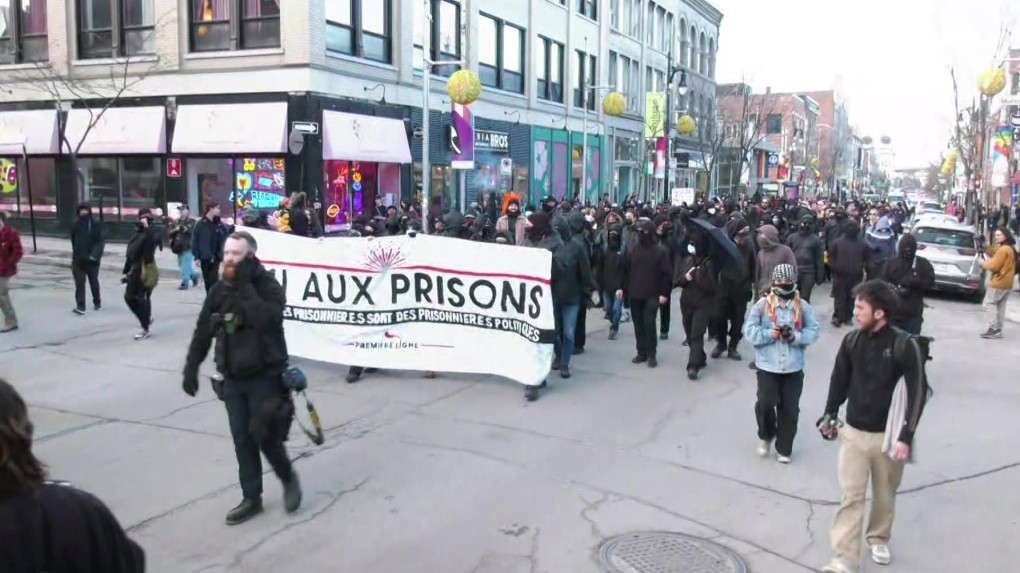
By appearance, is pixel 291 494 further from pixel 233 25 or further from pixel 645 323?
pixel 233 25

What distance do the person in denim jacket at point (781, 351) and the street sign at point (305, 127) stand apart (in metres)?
17.1

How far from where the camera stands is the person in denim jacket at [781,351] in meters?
7.06

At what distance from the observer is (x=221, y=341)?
5.53m

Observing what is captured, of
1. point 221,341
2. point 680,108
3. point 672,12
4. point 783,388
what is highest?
point 672,12

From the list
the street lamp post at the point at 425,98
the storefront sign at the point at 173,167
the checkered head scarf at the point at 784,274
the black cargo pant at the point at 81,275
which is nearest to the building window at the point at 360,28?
the street lamp post at the point at 425,98

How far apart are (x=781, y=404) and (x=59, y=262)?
62.5 feet

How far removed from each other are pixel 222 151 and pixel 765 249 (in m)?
17.2

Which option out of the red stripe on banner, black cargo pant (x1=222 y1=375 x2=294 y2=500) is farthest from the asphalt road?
the red stripe on banner

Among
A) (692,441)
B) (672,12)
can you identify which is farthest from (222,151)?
(672,12)

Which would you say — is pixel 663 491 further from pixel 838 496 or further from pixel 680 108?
pixel 680 108

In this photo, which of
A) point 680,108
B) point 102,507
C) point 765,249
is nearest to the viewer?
point 102,507

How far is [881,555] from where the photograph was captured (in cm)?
523

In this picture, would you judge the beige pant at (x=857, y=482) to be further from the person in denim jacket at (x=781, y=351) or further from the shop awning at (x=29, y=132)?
the shop awning at (x=29, y=132)

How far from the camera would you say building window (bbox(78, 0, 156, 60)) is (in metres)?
25.4
